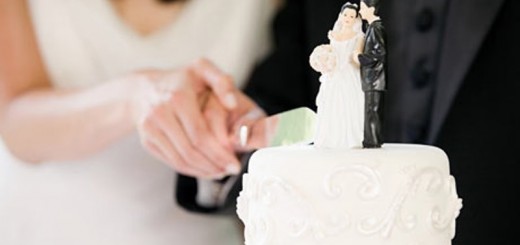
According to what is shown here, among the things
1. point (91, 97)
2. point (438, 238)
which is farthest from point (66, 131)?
point (438, 238)

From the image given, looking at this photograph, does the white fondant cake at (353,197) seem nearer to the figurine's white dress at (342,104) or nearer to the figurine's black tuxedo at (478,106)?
the figurine's white dress at (342,104)

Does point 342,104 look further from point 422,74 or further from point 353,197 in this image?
point 422,74

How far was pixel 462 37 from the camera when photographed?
1177 mm

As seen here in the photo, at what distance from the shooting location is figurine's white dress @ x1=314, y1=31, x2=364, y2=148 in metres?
0.83

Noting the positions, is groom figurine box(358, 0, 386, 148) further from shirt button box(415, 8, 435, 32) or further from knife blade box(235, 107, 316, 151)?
shirt button box(415, 8, 435, 32)

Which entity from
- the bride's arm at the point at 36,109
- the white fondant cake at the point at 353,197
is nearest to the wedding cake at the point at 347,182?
the white fondant cake at the point at 353,197

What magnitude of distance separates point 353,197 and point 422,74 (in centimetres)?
45

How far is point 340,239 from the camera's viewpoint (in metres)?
0.79

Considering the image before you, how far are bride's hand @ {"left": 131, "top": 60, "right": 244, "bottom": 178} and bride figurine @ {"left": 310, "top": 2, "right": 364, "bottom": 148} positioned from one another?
35 cm

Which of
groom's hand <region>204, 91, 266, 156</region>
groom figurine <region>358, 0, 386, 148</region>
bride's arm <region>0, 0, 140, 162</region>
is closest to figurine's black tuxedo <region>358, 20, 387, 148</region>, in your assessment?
groom figurine <region>358, 0, 386, 148</region>

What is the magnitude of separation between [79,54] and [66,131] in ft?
0.44

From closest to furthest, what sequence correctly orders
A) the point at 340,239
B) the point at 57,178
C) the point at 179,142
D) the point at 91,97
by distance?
the point at 340,239 < the point at 179,142 < the point at 91,97 < the point at 57,178

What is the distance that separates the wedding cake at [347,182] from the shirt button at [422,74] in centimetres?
37

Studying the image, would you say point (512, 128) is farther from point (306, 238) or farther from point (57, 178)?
point (57, 178)
